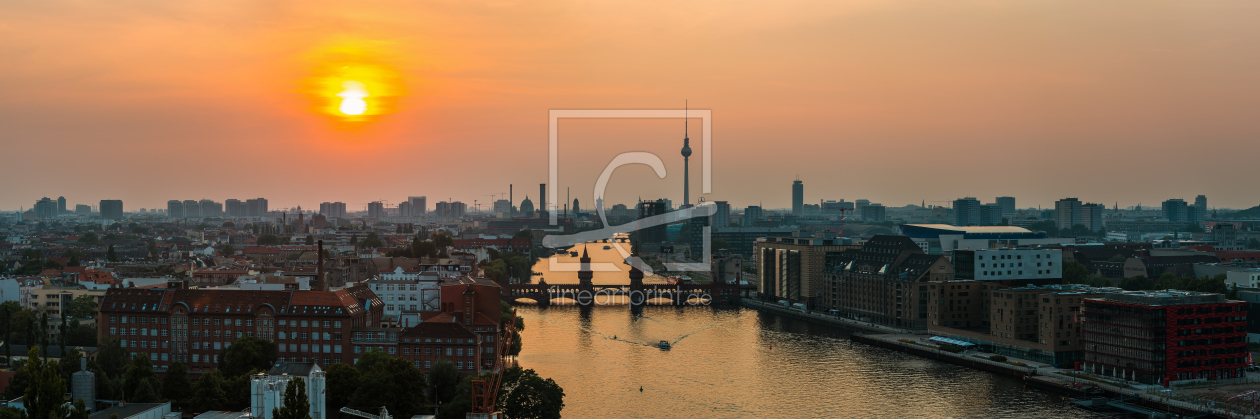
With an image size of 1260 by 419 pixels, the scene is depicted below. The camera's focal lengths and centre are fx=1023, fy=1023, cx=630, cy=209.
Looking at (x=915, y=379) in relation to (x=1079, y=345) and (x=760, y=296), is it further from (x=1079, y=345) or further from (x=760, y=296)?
(x=760, y=296)

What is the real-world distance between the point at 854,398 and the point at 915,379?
309cm

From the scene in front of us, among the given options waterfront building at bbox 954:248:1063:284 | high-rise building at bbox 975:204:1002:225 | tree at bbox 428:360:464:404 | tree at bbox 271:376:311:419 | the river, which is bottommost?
the river

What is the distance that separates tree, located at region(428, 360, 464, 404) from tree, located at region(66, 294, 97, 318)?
13.7 m

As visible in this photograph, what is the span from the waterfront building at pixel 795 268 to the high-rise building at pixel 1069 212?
6524 cm

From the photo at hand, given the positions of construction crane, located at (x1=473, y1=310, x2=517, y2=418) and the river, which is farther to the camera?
the river

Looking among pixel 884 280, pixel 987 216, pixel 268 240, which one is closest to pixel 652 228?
pixel 268 240

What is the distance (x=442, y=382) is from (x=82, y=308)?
14456 mm

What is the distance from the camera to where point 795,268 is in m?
41.0

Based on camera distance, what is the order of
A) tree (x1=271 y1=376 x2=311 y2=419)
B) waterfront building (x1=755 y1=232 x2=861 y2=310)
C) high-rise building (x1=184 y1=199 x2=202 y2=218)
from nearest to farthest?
tree (x1=271 y1=376 x2=311 y2=419) < waterfront building (x1=755 y1=232 x2=861 y2=310) < high-rise building (x1=184 y1=199 x2=202 y2=218)

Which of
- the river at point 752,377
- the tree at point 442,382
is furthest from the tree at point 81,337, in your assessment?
the river at point 752,377

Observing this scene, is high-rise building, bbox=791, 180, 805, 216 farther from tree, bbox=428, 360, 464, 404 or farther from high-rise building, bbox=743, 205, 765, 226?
tree, bbox=428, 360, 464, 404

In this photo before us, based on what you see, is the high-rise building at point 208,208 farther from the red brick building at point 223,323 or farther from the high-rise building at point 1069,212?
the red brick building at point 223,323

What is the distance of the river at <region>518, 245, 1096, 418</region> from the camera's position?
2059cm

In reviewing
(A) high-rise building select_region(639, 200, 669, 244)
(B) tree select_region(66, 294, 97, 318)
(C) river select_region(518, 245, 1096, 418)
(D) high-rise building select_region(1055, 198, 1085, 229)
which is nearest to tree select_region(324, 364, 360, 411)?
(C) river select_region(518, 245, 1096, 418)
